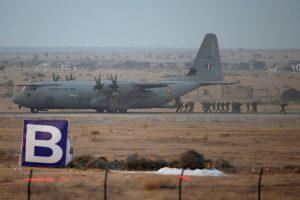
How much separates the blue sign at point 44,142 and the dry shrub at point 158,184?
4.66 metres

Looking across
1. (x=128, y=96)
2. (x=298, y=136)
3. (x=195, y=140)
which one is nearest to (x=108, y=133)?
(x=195, y=140)

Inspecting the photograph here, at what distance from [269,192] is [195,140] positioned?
2395cm

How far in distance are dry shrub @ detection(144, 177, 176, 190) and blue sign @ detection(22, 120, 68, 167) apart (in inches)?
183

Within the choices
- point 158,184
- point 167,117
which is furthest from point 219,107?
point 158,184

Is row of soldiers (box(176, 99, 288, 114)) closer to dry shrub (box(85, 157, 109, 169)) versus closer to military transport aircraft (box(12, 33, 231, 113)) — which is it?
military transport aircraft (box(12, 33, 231, 113))

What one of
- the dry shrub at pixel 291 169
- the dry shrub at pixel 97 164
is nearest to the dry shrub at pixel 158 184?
the dry shrub at pixel 97 164

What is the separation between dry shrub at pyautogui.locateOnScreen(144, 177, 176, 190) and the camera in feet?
115

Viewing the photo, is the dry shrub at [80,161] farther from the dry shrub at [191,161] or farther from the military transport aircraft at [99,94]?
the military transport aircraft at [99,94]

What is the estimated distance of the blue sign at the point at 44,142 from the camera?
3841 centimetres

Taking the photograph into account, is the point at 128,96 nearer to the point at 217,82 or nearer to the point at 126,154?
the point at 217,82

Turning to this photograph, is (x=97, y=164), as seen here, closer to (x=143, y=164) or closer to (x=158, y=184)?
(x=143, y=164)

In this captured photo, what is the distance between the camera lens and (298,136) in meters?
61.2

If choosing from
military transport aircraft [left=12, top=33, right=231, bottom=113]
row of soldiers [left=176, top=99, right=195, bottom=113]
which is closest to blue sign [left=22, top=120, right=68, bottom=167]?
military transport aircraft [left=12, top=33, right=231, bottom=113]

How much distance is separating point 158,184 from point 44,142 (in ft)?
19.8
